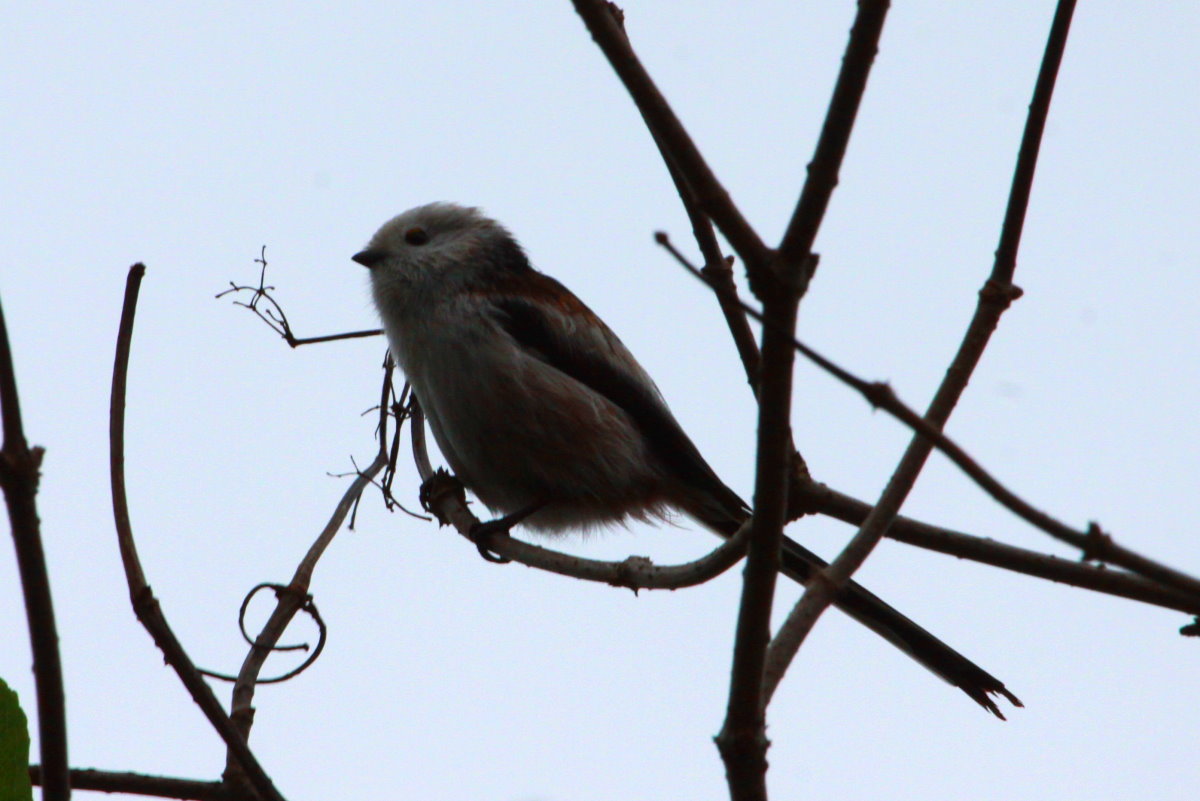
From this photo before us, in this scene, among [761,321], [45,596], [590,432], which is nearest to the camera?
[45,596]

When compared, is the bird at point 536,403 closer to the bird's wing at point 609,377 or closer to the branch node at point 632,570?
the bird's wing at point 609,377

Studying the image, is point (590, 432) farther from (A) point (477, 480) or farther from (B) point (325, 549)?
(B) point (325, 549)

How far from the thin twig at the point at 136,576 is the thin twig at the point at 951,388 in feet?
3.37

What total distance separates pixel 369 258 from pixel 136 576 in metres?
3.31

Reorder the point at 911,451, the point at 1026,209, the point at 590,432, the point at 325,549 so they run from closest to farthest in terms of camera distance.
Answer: the point at 911,451 → the point at 1026,209 → the point at 325,549 → the point at 590,432

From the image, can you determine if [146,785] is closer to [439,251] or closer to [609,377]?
[609,377]

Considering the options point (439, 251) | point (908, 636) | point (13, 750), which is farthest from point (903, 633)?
point (13, 750)

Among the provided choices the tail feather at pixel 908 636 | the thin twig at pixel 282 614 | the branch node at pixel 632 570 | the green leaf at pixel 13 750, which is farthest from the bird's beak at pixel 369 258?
the green leaf at pixel 13 750

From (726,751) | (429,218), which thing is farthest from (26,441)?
(429,218)

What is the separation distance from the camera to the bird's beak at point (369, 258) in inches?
219

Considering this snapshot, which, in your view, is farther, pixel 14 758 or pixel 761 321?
pixel 14 758

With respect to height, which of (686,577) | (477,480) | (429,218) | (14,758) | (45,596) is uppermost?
(429,218)

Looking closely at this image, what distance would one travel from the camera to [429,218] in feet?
19.2

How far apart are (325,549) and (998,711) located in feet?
6.78
